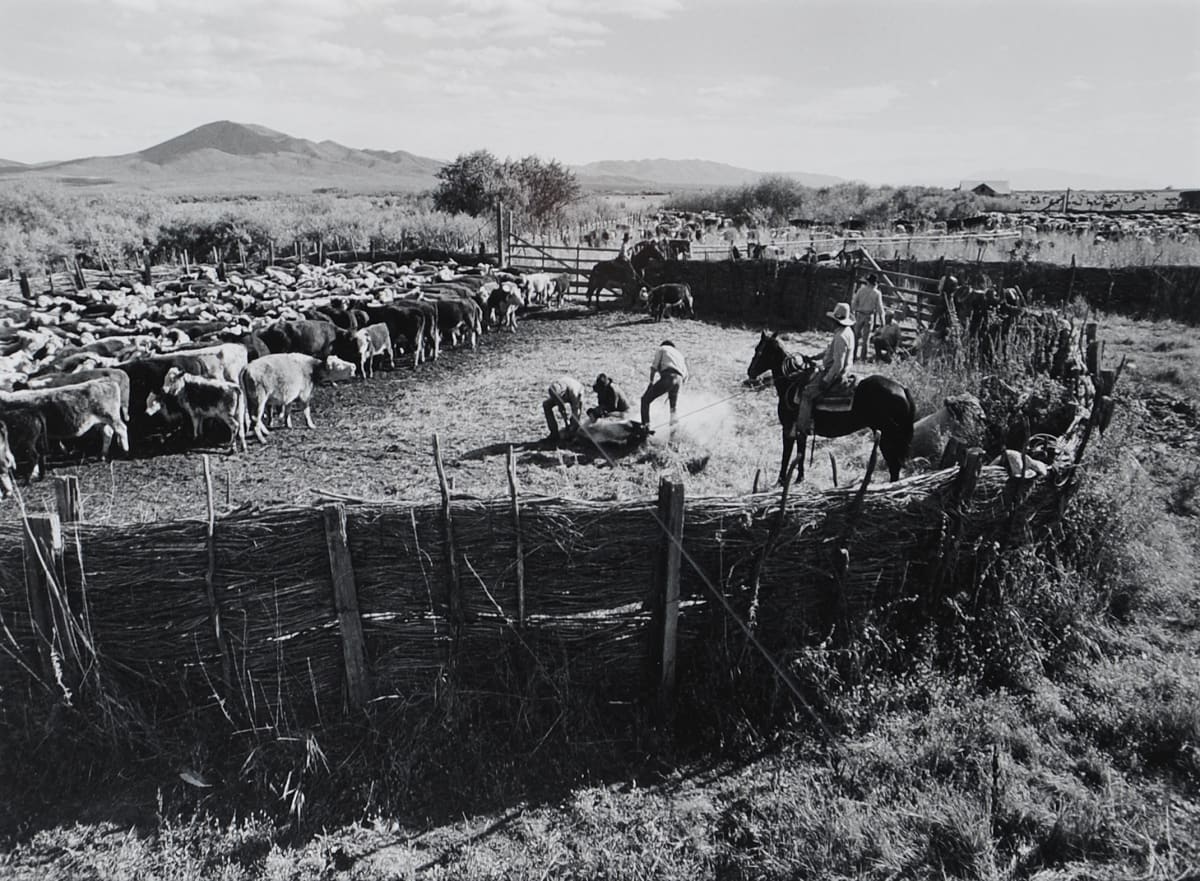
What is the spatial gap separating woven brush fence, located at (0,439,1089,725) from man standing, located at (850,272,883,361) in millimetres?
10789

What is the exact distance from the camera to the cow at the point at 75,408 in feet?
33.8

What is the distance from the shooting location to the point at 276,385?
39.5 ft

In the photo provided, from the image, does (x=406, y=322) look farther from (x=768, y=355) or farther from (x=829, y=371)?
(x=829, y=371)

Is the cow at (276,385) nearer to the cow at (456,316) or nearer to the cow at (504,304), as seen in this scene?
the cow at (456,316)

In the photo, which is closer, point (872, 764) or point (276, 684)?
point (872, 764)

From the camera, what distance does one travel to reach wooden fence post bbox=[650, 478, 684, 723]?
4891mm

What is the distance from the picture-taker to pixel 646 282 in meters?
26.0

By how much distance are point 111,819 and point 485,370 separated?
12879mm

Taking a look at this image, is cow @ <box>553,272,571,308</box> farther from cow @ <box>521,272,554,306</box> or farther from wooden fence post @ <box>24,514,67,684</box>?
wooden fence post @ <box>24,514,67,684</box>

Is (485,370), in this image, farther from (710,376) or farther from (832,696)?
(832,696)

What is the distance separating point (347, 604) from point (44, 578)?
192cm

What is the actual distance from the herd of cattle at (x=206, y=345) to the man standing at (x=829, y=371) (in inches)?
321

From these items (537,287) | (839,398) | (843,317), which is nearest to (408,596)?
(839,398)

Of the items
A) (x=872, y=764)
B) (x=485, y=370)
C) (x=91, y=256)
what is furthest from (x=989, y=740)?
(x=91, y=256)
